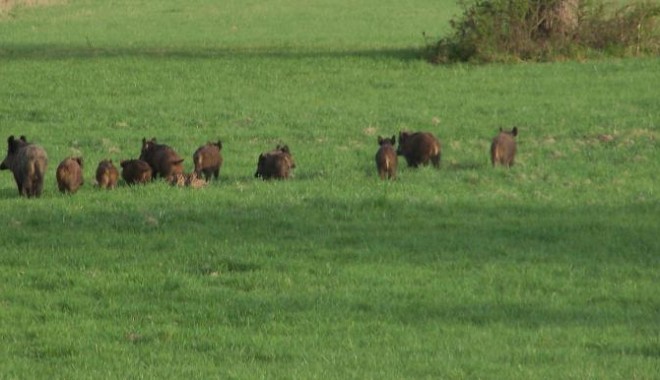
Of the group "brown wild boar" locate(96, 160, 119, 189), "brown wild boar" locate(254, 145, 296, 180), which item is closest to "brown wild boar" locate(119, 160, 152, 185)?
"brown wild boar" locate(96, 160, 119, 189)

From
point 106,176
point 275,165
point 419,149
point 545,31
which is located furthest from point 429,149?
point 545,31

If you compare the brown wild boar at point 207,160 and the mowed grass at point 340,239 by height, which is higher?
the brown wild boar at point 207,160

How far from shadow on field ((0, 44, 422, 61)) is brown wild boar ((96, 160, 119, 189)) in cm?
1843

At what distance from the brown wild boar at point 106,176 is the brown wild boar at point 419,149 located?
386 cm

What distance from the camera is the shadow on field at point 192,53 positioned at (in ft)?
124

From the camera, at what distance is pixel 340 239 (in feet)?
50.5

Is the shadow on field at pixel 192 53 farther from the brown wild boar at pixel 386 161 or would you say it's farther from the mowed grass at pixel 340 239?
the brown wild boar at pixel 386 161

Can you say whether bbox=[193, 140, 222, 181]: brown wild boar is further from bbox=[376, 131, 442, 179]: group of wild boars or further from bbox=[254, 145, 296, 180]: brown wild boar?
bbox=[376, 131, 442, 179]: group of wild boars

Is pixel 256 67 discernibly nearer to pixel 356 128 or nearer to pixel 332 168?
pixel 356 128

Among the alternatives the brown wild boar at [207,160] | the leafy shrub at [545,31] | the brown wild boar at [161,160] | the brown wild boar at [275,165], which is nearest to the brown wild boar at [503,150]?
the brown wild boar at [275,165]

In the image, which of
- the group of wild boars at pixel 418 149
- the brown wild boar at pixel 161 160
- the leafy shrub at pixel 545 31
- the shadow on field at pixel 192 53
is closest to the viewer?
the brown wild boar at pixel 161 160

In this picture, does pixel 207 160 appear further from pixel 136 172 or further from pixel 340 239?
pixel 340 239

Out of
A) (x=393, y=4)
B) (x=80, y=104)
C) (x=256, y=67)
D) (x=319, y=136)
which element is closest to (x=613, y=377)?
(x=319, y=136)

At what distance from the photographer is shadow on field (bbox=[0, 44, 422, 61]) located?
124 ft
